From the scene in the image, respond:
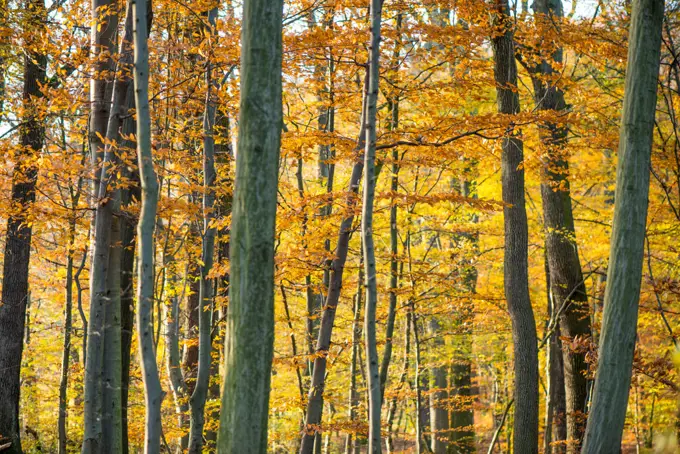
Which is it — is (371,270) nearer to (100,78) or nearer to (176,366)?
(100,78)

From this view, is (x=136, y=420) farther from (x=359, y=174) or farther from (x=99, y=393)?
(x=359, y=174)

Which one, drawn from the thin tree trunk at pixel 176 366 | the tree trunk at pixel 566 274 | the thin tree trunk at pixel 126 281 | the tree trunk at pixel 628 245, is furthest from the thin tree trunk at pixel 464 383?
the tree trunk at pixel 628 245

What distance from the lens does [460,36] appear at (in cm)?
716

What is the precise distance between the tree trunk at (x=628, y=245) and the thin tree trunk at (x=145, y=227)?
388 cm

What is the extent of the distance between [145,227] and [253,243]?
1.09 m

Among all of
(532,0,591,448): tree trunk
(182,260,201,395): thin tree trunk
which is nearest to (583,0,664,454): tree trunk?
(532,0,591,448): tree trunk

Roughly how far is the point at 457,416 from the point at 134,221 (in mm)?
9162

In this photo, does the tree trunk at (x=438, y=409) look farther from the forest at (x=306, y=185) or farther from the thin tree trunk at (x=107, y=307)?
the thin tree trunk at (x=107, y=307)

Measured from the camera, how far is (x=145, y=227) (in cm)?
458

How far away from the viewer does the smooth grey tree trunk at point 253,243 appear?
154 inches

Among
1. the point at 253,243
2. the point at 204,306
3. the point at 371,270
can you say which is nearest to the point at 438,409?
the point at 204,306

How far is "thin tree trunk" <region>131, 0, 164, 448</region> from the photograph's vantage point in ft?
14.9

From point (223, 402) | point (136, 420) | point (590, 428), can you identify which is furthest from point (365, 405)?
point (223, 402)

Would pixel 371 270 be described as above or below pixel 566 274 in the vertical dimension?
below
